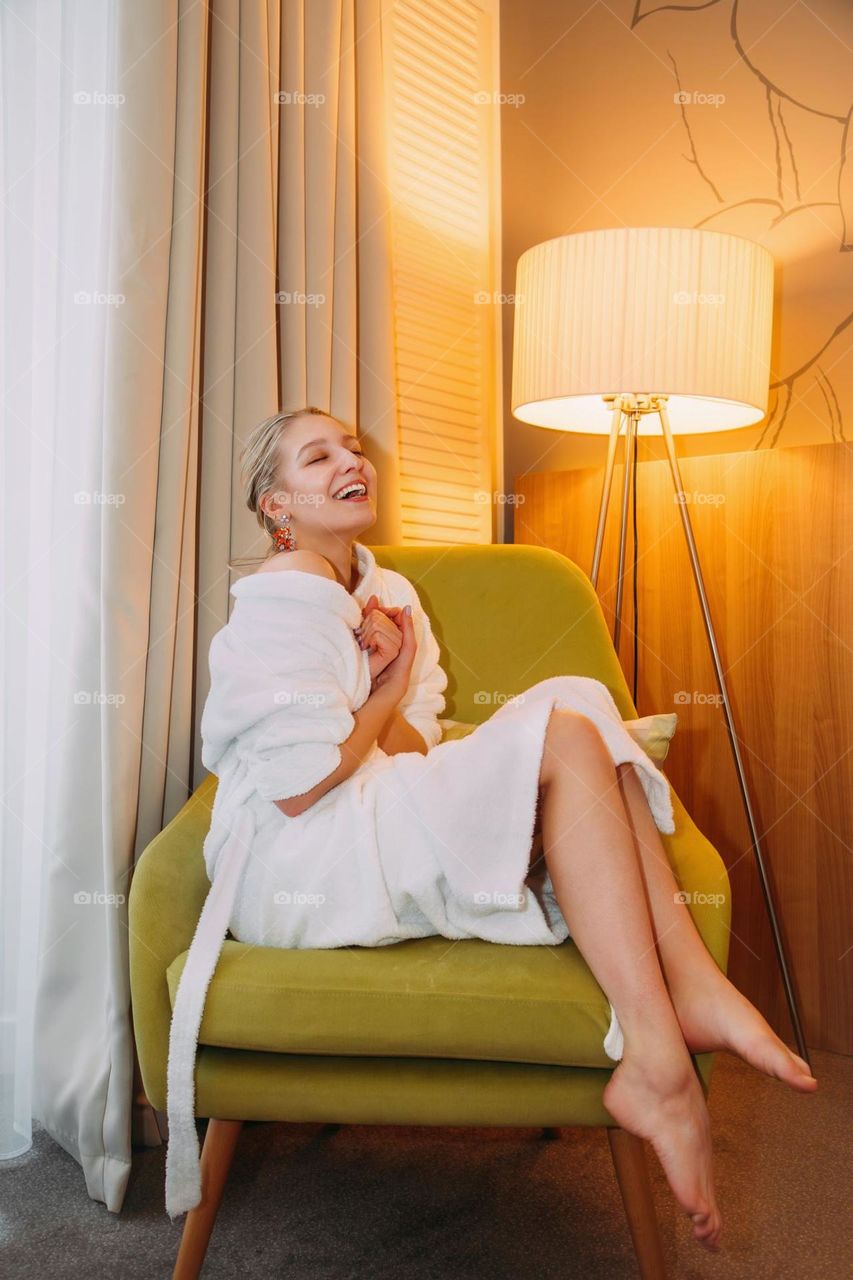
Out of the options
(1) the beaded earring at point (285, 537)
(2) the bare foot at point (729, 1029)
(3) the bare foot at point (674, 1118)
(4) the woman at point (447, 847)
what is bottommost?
(3) the bare foot at point (674, 1118)

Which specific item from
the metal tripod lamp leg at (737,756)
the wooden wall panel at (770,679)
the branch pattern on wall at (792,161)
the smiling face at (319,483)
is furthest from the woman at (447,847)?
the branch pattern on wall at (792,161)

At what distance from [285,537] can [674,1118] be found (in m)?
0.99

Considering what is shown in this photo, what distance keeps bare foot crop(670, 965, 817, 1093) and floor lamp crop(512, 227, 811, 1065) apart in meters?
0.81

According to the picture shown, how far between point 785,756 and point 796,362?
2.81 feet

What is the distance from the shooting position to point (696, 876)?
1369 millimetres

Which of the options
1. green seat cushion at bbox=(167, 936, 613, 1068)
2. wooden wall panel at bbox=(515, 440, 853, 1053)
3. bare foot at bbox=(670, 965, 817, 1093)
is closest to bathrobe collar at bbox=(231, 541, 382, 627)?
green seat cushion at bbox=(167, 936, 613, 1068)

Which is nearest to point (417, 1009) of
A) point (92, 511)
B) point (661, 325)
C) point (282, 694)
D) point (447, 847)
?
point (447, 847)

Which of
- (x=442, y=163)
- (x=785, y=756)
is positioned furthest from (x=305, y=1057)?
(x=442, y=163)

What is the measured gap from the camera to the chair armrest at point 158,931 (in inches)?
52.7

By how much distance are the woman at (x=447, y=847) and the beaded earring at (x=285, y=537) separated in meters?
0.15

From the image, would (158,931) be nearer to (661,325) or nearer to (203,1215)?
(203,1215)

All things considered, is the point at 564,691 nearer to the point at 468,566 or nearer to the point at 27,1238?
the point at 468,566

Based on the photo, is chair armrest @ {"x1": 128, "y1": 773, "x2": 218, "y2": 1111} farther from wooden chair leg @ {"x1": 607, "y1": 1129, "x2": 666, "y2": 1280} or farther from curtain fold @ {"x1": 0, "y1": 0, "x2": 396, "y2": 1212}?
wooden chair leg @ {"x1": 607, "y1": 1129, "x2": 666, "y2": 1280}

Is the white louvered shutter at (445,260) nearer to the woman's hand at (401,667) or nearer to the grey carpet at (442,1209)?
the woman's hand at (401,667)
